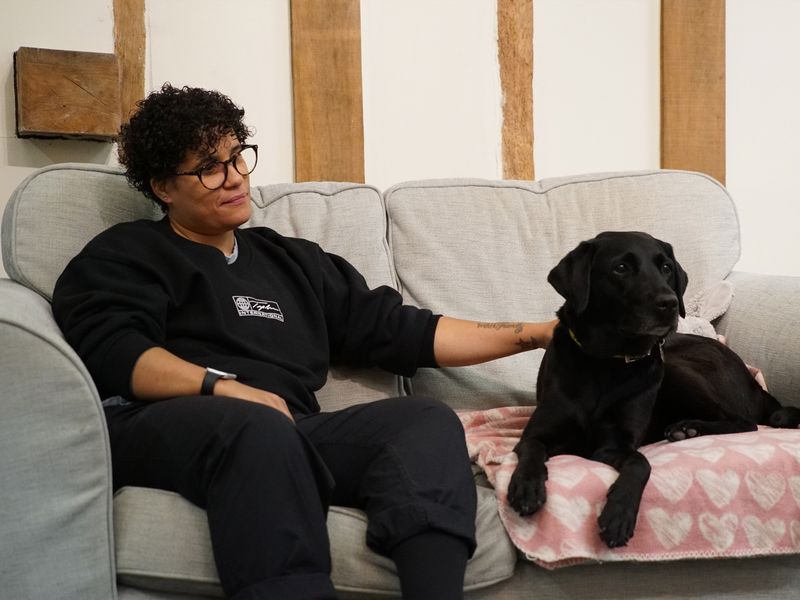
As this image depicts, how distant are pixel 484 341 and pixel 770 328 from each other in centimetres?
71

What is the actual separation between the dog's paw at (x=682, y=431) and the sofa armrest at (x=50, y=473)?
3.80ft

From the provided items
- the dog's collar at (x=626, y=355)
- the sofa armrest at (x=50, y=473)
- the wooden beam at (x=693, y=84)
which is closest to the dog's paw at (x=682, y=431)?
the dog's collar at (x=626, y=355)

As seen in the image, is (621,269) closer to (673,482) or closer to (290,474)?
(673,482)

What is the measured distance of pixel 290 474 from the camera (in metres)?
1.38

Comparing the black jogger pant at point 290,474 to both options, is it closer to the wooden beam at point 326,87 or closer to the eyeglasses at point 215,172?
the eyeglasses at point 215,172

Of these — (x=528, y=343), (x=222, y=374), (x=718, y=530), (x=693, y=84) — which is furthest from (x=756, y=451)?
(x=693, y=84)

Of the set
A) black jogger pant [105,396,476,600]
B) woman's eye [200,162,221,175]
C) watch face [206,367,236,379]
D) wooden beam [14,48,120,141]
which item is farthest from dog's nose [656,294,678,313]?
wooden beam [14,48,120,141]

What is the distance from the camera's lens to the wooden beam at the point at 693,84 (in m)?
3.13

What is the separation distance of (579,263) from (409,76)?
4.36ft

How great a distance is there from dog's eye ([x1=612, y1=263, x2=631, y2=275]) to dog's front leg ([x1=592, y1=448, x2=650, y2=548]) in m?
0.41

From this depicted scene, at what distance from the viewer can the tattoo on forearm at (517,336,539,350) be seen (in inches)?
80.3

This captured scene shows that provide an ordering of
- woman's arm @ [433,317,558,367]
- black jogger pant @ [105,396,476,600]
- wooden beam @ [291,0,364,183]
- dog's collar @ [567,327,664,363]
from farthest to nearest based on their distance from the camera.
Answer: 1. wooden beam @ [291,0,364,183]
2. woman's arm @ [433,317,558,367]
3. dog's collar @ [567,327,664,363]
4. black jogger pant @ [105,396,476,600]

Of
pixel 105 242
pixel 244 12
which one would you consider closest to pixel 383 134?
pixel 244 12

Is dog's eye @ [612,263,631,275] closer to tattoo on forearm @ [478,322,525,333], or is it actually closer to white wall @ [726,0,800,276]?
tattoo on forearm @ [478,322,525,333]
